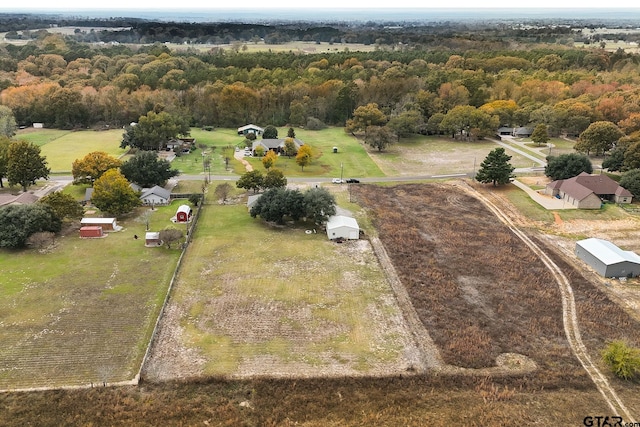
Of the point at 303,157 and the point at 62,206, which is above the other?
the point at 62,206

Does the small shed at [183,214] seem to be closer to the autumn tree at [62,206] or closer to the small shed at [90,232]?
the small shed at [90,232]

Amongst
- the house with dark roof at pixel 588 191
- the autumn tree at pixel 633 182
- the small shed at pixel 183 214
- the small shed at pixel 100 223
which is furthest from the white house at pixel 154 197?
the autumn tree at pixel 633 182

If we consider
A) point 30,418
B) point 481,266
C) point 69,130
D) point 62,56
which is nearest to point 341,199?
point 481,266

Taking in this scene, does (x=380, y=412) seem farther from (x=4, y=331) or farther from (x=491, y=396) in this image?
(x=4, y=331)

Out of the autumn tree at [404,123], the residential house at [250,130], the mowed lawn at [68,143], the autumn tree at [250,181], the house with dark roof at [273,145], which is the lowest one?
the mowed lawn at [68,143]

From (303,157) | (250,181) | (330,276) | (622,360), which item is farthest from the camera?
(303,157)

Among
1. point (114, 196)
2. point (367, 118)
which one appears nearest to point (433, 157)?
point (367, 118)

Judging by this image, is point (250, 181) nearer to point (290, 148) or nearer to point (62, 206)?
point (62, 206)
